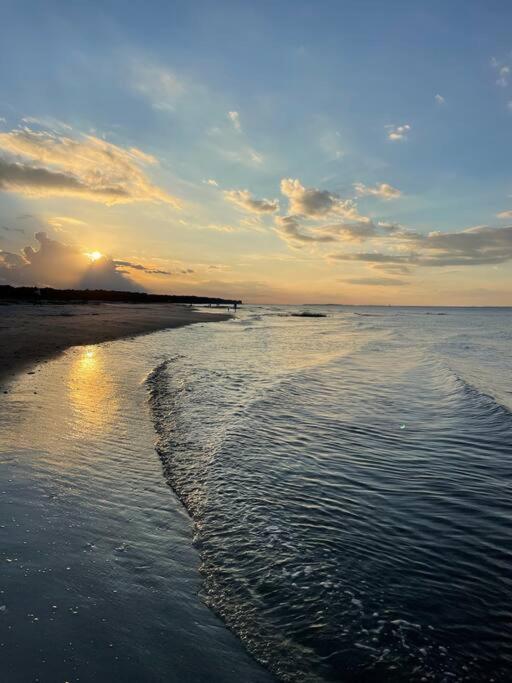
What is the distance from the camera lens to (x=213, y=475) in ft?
28.7

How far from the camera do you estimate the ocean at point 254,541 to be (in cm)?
417

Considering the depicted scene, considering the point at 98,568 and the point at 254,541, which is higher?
the point at 98,568

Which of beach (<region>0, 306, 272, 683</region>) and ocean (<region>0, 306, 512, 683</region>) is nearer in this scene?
beach (<region>0, 306, 272, 683</region>)

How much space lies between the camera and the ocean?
417 centimetres

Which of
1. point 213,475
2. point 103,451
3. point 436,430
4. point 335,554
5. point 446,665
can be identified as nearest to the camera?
point 446,665

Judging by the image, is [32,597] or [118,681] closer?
[118,681]

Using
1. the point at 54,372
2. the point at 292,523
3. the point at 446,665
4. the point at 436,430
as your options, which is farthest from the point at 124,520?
the point at 54,372

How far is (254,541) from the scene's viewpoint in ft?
20.7

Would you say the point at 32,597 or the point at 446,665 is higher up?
the point at 32,597

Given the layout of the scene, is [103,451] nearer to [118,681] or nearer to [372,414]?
[118,681]

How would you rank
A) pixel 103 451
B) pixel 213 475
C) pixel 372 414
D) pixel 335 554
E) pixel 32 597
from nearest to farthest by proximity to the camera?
1. pixel 32 597
2. pixel 335 554
3. pixel 213 475
4. pixel 103 451
5. pixel 372 414

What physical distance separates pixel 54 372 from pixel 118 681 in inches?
664

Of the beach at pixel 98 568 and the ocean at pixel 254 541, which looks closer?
the beach at pixel 98 568

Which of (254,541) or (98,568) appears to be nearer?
(98,568)
